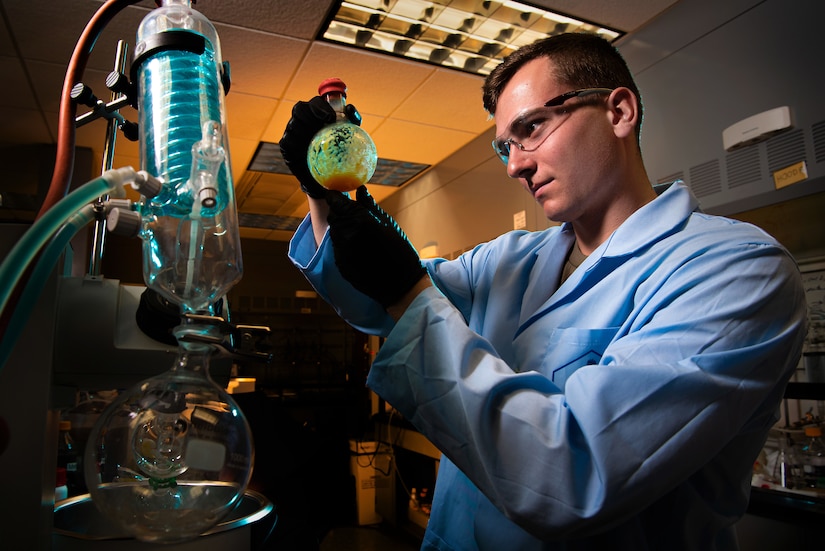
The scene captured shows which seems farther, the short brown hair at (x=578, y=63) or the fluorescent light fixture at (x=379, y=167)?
the fluorescent light fixture at (x=379, y=167)

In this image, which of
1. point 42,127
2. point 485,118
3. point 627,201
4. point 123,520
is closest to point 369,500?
point 485,118

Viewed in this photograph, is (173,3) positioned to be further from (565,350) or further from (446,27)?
(446,27)

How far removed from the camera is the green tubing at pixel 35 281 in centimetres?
44

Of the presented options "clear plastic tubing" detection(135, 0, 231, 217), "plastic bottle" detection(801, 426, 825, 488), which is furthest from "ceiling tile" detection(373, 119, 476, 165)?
"clear plastic tubing" detection(135, 0, 231, 217)

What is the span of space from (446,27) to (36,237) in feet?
8.58

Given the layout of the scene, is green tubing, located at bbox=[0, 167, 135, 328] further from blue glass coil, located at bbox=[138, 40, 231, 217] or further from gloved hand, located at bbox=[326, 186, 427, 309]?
gloved hand, located at bbox=[326, 186, 427, 309]

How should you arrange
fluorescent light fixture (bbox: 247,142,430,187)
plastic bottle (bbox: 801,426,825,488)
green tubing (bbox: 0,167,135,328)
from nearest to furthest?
green tubing (bbox: 0,167,135,328), plastic bottle (bbox: 801,426,825,488), fluorescent light fixture (bbox: 247,142,430,187)

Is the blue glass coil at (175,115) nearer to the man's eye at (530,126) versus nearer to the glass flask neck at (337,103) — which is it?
the glass flask neck at (337,103)

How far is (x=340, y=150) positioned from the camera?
82 cm

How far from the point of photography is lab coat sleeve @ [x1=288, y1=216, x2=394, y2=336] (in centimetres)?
110

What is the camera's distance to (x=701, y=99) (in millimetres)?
2250

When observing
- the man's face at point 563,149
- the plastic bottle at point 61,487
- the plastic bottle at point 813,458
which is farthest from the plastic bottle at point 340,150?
the plastic bottle at point 813,458

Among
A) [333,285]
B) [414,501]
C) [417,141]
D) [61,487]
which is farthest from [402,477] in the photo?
[61,487]

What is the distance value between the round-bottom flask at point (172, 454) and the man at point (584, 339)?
29 centimetres
